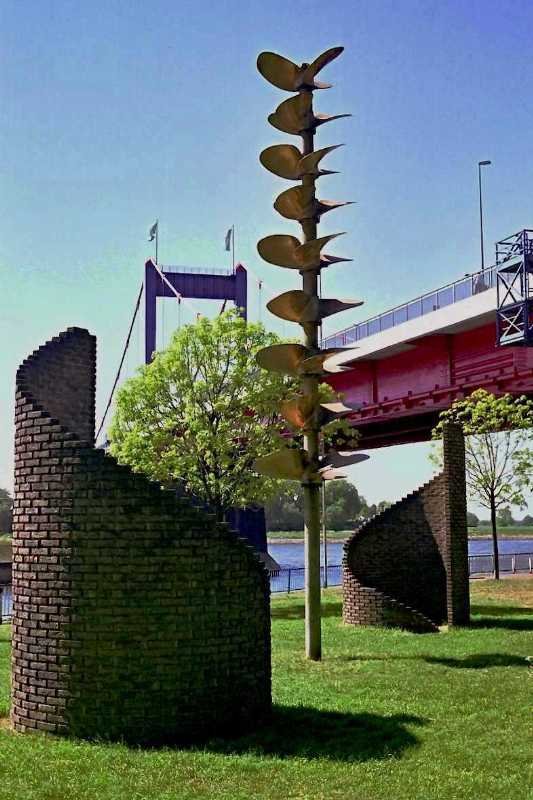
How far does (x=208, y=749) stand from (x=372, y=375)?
79.5ft

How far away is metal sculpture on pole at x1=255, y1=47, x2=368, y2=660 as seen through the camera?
12945 mm

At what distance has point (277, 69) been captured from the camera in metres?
13.1

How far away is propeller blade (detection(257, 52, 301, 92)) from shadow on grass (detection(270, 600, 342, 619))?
10645 mm

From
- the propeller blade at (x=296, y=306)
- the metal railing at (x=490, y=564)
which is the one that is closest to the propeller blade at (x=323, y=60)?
the propeller blade at (x=296, y=306)

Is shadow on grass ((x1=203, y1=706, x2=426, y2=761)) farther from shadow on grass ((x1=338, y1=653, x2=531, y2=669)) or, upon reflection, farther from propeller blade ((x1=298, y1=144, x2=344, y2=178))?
propeller blade ((x1=298, y1=144, x2=344, y2=178))

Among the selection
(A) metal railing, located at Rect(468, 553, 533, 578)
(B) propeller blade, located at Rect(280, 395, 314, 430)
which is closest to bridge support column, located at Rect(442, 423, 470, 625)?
(B) propeller blade, located at Rect(280, 395, 314, 430)

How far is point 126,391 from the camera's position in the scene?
22578mm

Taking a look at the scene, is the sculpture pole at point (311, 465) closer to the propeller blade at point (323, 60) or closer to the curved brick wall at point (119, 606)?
the propeller blade at point (323, 60)

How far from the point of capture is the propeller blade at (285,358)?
1298 centimetres

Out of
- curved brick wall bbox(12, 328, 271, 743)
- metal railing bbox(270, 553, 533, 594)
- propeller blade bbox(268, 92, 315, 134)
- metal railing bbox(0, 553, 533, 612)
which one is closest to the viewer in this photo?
curved brick wall bbox(12, 328, 271, 743)

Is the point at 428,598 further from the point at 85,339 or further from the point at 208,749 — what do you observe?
the point at 208,749

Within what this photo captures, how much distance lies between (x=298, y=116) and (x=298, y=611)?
12046 mm

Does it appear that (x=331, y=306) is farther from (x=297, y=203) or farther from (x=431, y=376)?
(x=431, y=376)

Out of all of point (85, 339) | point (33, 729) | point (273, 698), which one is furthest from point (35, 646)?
point (85, 339)
